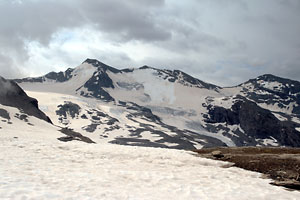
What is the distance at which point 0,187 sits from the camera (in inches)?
635

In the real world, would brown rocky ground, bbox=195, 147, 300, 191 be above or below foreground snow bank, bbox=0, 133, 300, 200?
above

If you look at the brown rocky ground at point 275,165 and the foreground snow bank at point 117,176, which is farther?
the brown rocky ground at point 275,165

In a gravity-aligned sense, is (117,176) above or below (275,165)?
below

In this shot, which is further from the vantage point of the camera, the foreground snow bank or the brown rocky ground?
the brown rocky ground

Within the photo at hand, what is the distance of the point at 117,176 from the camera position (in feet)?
73.6

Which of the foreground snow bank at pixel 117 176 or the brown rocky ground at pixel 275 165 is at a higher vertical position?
the brown rocky ground at pixel 275 165

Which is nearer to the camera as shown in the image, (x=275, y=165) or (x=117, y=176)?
(x=117, y=176)

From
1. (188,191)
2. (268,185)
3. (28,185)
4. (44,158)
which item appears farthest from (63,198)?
(268,185)

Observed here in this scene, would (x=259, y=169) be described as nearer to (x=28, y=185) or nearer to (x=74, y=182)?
(x=74, y=182)

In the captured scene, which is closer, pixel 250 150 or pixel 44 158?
pixel 44 158

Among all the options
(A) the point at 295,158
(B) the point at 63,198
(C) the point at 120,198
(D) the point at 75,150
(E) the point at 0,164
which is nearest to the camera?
(B) the point at 63,198

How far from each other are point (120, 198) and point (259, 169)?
1654cm

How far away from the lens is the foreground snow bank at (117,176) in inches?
680

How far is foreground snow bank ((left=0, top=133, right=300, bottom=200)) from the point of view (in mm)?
17272
